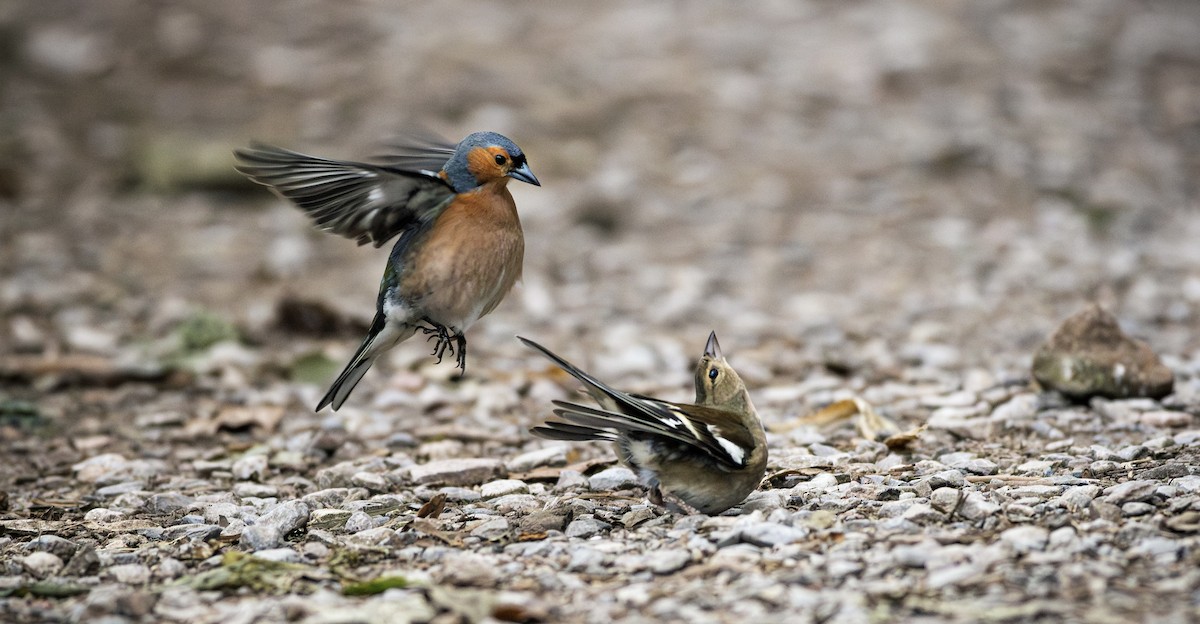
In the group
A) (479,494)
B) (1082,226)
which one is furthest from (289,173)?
(1082,226)

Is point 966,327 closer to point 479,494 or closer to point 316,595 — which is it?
point 479,494

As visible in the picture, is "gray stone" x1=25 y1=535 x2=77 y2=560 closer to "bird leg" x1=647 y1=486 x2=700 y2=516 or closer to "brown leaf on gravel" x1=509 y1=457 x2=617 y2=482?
"brown leaf on gravel" x1=509 y1=457 x2=617 y2=482

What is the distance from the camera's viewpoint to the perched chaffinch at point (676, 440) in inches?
158

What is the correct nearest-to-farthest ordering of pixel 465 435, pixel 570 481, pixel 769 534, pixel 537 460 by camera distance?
pixel 769 534
pixel 570 481
pixel 537 460
pixel 465 435

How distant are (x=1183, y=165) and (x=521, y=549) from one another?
312 inches

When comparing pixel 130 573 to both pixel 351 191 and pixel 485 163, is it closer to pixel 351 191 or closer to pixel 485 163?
pixel 351 191

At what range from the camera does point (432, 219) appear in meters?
4.88

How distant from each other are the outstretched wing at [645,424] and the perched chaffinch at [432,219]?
810 mm

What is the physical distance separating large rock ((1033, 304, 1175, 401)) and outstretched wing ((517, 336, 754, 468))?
7.23 ft

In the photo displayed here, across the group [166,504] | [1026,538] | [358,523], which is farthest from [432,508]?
[1026,538]

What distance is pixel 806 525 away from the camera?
403cm

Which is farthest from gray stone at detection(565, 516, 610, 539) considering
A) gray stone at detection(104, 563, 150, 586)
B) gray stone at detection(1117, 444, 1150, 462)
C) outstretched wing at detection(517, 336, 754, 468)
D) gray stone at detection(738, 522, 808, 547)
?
gray stone at detection(1117, 444, 1150, 462)

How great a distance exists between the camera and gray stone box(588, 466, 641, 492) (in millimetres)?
4859

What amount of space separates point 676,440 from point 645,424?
17cm
